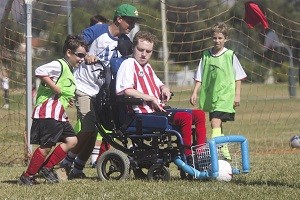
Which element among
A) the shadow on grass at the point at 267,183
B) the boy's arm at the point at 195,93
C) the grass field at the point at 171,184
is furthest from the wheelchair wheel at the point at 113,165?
the boy's arm at the point at 195,93

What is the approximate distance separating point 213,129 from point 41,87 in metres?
2.75

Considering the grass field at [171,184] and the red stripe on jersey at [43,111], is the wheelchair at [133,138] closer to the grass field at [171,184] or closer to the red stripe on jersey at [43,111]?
the grass field at [171,184]

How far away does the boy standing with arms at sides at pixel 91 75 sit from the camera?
30.8 feet

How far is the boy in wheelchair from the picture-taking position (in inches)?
326

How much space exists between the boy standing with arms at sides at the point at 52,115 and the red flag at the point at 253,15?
4107 millimetres

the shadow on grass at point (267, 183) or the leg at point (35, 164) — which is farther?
the leg at point (35, 164)

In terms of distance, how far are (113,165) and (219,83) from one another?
2.60 m

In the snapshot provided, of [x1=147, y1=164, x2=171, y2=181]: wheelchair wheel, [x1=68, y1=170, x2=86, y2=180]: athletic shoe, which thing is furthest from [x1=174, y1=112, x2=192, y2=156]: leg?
[x1=68, y1=170, x2=86, y2=180]: athletic shoe

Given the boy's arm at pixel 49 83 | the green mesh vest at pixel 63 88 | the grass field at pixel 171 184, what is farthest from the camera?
the green mesh vest at pixel 63 88

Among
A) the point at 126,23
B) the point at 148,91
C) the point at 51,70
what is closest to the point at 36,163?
the point at 51,70

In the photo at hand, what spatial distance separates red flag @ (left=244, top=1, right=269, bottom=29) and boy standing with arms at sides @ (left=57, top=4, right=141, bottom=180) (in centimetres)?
296

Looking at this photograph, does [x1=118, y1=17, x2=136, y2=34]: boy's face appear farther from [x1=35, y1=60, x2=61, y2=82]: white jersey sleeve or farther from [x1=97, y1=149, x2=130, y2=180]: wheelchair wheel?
[x1=97, y1=149, x2=130, y2=180]: wheelchair wheel

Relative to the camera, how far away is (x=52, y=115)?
8500mm

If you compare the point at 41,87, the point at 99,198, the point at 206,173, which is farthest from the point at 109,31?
the point at 99,198
